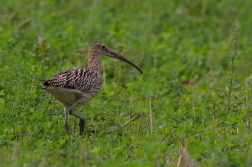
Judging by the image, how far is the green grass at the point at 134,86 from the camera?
862 centimetres

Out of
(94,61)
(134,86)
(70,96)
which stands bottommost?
(70,96)

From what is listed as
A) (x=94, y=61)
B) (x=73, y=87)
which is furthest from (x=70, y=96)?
(x=94, y=61)

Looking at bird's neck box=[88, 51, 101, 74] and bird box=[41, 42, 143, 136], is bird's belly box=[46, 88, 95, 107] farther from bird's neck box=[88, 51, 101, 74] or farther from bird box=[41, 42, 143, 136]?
bird's neck box=[88, 51, 101, 74]

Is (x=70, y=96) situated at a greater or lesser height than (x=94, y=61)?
lesser

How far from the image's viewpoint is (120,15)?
16.7 metres

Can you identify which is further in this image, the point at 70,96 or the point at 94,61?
the point at 94,61

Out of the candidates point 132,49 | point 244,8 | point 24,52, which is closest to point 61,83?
point 24,52

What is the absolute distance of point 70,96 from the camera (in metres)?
9.94

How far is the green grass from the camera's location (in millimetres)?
8617

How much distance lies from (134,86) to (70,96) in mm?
2436

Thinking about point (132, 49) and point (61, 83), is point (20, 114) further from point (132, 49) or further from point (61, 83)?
point (132, 49)

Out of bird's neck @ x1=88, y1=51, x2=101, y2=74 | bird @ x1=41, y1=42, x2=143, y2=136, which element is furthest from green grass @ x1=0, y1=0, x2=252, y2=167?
bird's neck @ x1=88, y1=51, x2=101, y2=74

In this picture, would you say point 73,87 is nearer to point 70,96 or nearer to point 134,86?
point 70,96

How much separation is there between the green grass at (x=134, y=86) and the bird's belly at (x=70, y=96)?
0.23 metres
